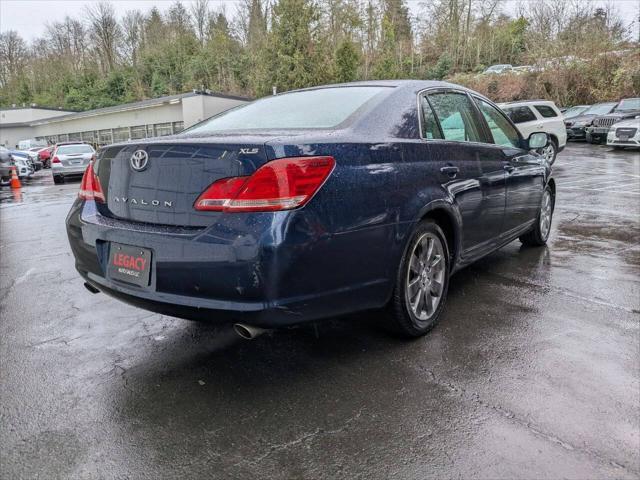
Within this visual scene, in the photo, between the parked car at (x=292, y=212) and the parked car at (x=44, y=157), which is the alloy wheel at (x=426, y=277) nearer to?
the parked car at (x=292, y=212)

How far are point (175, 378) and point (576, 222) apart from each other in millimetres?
6122

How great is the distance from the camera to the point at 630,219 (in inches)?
283

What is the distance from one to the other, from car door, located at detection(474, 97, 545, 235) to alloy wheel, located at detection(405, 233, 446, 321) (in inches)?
48.9

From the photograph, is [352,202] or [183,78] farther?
[183,78]

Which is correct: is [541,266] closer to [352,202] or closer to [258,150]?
[352,202]

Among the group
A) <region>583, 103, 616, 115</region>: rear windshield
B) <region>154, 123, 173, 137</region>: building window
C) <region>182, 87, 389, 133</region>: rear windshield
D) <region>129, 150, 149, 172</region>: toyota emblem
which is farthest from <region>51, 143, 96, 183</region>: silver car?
<region>583, 103, 616, 115</region>: rear windshield

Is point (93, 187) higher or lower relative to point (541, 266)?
higher

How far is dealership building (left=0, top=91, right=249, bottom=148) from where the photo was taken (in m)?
29.2

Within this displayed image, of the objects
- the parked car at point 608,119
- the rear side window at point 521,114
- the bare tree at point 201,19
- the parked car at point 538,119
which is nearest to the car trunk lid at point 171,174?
the parked car at point 538,119

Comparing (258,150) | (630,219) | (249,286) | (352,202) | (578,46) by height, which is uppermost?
(578,46)

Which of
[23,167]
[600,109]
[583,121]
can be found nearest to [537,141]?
[583,121]

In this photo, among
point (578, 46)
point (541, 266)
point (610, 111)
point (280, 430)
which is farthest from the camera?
point (578, 46)

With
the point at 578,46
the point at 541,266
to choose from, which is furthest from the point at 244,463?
the point at 578,46

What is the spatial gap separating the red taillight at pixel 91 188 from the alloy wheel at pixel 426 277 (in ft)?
6.21
